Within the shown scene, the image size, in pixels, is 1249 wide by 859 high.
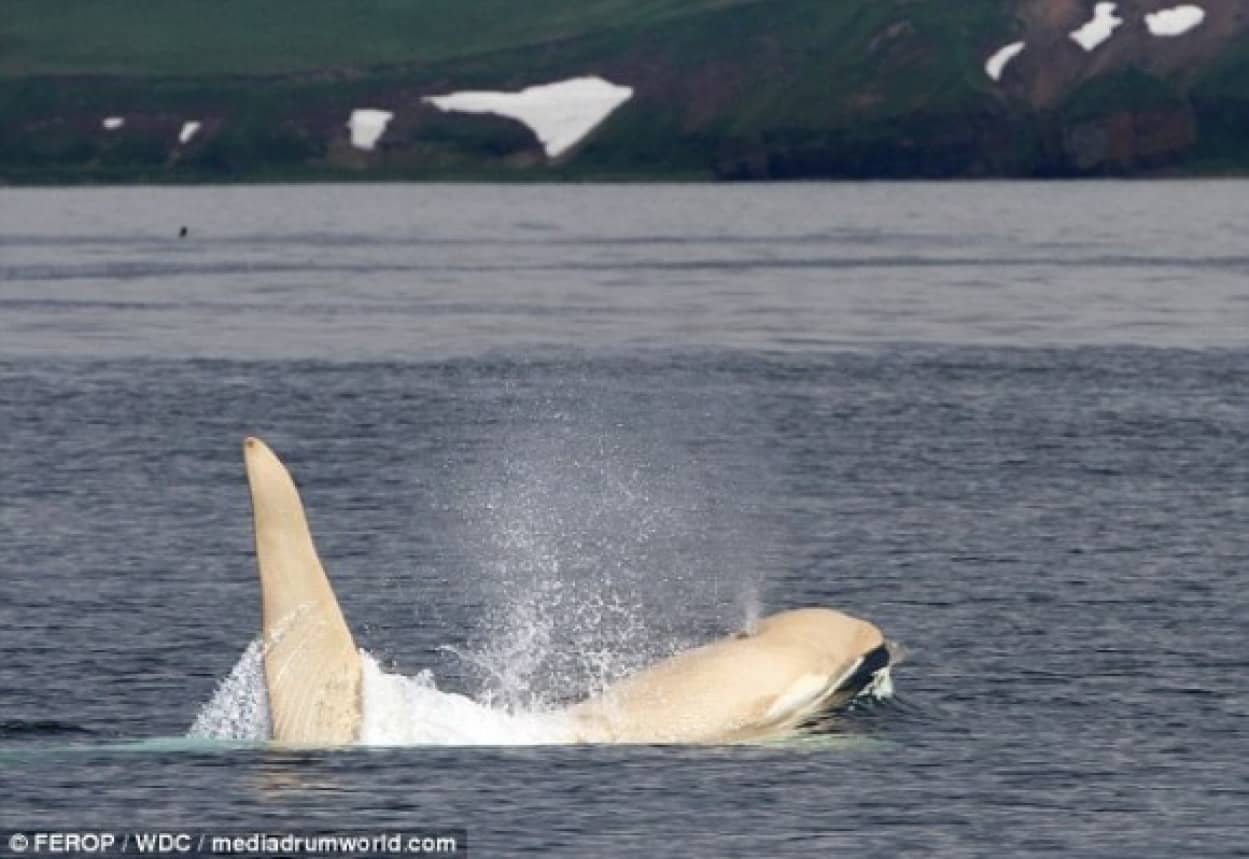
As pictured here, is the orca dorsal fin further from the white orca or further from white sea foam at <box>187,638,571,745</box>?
white sea foam at <box>187,638,571,745</box>

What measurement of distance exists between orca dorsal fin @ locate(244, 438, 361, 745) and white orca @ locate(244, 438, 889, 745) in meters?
0.02

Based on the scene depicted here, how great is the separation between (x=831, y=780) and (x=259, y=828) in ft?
19.3

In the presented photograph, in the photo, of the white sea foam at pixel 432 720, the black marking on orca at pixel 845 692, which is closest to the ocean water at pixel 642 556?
the white sea foam at pixel 432 720

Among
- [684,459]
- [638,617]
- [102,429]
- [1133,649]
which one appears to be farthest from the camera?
[102,429]

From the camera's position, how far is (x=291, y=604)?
28938 mm

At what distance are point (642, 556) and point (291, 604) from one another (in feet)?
64.0

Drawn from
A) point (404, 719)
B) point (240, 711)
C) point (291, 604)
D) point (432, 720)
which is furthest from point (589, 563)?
point (291, 604)

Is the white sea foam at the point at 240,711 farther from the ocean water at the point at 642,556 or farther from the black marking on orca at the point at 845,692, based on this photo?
the black marking on orca at the point at 845,692

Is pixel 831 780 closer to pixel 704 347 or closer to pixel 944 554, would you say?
pixel 944 554

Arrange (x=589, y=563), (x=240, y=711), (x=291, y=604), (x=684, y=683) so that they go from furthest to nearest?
(x=589, y=563) < (x=240, y=711) < (x=684, y=683) < (x=291, y=604)

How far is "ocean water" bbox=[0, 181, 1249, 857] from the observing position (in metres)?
29.4

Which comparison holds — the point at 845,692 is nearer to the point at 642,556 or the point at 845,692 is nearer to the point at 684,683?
the point at 684,683

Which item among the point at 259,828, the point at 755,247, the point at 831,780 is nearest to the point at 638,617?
the point at 831,780

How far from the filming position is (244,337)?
93.2 meters
